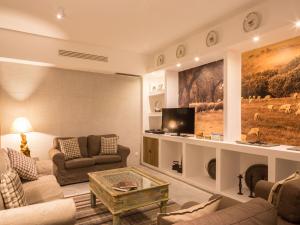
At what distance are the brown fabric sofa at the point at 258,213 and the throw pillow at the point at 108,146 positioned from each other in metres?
3.34

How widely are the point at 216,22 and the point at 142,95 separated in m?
2.74

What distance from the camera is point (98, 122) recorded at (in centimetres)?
530

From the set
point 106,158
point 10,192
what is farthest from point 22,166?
point 106,158

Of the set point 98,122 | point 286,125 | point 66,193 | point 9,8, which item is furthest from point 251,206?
point 98,122

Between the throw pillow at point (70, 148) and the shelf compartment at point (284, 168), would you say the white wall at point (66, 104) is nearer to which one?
the throw pillow at point (70, 148)

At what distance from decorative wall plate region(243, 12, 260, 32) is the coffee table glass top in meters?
2.51

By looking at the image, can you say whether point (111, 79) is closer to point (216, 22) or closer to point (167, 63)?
point (167, 63)

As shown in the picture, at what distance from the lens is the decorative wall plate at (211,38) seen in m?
3.70

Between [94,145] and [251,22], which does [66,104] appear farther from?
[251,22]

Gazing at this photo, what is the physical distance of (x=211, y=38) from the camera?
12.4ft

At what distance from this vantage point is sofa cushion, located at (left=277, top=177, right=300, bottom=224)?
163 cm

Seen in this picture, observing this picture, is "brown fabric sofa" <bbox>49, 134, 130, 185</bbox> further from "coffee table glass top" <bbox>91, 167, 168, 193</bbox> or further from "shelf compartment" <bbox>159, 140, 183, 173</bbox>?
"coffee table glass top" <bbox>91, 167, 168, 193</bbox>

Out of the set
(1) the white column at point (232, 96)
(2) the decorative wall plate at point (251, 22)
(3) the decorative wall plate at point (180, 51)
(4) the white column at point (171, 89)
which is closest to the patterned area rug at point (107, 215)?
(1) the white column at point (232, 96)

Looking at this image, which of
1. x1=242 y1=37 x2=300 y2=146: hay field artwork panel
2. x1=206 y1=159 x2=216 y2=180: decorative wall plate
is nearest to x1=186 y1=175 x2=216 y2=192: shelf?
x1=206 y1=159 x2=216 y2=180: decorative wall plate
